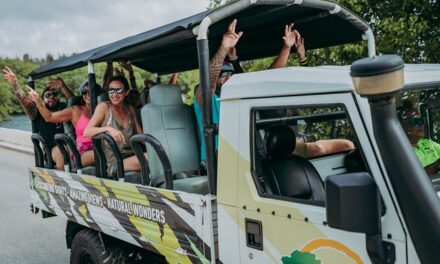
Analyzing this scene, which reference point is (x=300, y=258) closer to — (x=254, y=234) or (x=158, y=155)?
(x=254, y=234)

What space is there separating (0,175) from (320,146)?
10.6m

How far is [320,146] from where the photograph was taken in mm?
3273

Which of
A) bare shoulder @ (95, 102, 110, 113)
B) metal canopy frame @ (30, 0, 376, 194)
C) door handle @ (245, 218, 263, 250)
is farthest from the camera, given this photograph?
bare shoulder @ (95, 102, 110, 113)

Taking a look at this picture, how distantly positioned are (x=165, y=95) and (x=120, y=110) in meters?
0.66

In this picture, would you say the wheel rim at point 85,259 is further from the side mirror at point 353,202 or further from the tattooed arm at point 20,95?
the side mirror at point 353,202

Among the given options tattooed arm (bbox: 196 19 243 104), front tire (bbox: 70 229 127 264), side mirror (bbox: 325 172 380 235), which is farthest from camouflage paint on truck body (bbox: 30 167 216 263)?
side mirror (bbox: 325 172 380 235)

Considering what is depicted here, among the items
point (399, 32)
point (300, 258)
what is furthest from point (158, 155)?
point (399, 32)

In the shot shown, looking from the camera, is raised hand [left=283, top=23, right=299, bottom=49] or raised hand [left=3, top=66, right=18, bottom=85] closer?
raised hand [left=283, top=23, right=299, bottom=49]

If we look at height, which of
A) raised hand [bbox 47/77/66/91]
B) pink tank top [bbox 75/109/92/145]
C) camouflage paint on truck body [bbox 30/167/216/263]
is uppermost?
raised hand [bbox 47/77/66/91]

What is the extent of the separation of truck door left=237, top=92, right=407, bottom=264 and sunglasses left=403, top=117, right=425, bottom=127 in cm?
29

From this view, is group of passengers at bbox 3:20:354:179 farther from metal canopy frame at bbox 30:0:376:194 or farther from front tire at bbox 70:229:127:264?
front tire at bbox 70:229:127:264

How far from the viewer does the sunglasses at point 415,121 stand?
2.47m

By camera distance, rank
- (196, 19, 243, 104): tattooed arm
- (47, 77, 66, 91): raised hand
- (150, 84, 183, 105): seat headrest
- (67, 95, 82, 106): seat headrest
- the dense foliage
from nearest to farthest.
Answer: (196, 19, 243, 104): tattooed arm < (150, 84, 183, 105): seat headrest < (67, 95, 82, 106): seat headrest < (47, 77, 66, 91): raised hand < the dense foliage

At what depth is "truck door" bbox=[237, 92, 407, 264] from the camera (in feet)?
6.56
